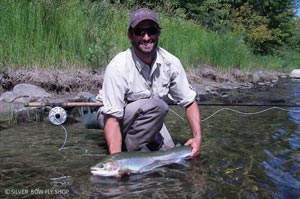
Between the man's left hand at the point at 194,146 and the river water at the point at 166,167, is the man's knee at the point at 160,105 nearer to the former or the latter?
the man's left hand at the point at 194,146

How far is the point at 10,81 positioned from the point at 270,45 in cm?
3007

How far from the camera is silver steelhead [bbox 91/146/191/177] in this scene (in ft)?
9.77

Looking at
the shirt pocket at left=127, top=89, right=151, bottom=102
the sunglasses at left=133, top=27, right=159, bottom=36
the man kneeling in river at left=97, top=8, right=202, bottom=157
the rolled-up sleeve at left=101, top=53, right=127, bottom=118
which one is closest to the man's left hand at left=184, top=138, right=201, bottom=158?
the man kneeling in river at left=97, top=8, right=202, bottom=157

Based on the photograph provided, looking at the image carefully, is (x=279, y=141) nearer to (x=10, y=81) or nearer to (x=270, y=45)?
(x=10, y=81)

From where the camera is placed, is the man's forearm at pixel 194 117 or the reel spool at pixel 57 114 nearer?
the man's forearm at pixel 194 117

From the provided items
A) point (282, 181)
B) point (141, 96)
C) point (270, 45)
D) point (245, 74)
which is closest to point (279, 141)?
point (282, 181)

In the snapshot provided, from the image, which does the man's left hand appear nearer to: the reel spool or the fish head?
the fish head

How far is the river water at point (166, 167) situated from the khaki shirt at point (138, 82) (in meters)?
0.63

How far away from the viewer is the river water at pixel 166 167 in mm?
2943

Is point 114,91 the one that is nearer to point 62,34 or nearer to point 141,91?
point 141,91

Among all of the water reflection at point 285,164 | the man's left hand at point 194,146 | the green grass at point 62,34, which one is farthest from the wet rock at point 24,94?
the water reflection at point 285,164

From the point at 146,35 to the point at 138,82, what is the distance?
0.45 m

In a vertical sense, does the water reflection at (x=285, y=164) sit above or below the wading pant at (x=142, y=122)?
below

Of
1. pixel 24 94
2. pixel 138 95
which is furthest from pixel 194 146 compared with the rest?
pixel 24 94
